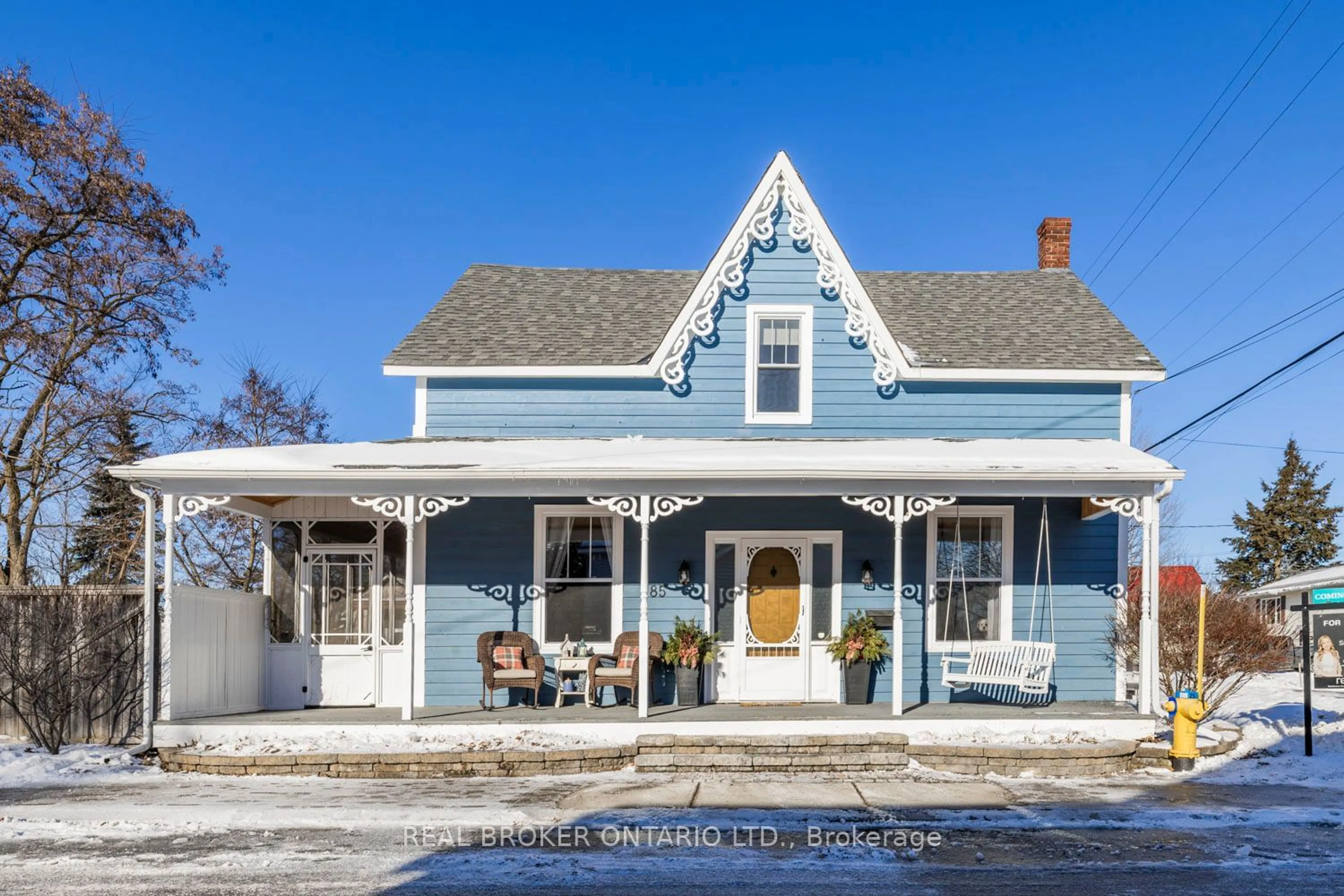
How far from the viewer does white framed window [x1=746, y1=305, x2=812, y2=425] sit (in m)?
14.4

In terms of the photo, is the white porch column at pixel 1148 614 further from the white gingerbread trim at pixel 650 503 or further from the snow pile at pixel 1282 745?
the white gingerbread trim at pixel 650 503

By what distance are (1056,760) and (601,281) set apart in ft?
32.0

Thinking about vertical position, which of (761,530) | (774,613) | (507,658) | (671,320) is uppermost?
(671,320)

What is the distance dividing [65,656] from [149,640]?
0.98 m

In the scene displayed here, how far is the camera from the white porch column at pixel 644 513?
38.1 feet

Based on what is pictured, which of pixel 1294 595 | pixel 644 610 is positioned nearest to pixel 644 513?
pixel 644 610

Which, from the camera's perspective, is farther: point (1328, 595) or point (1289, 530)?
point (1289, 530)

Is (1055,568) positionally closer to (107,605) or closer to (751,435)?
(751,435)

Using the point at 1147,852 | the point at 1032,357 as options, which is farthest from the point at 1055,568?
the point at 1147,852

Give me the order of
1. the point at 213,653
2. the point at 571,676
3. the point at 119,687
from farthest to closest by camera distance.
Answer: the point at 571,676, the point at 213,653, the point at 119,687

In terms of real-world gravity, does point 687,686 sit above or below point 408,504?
below

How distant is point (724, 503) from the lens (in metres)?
13.7

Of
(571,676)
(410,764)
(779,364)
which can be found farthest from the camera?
(779,364)

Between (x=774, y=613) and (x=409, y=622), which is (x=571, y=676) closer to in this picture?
(x=409, y=622)
